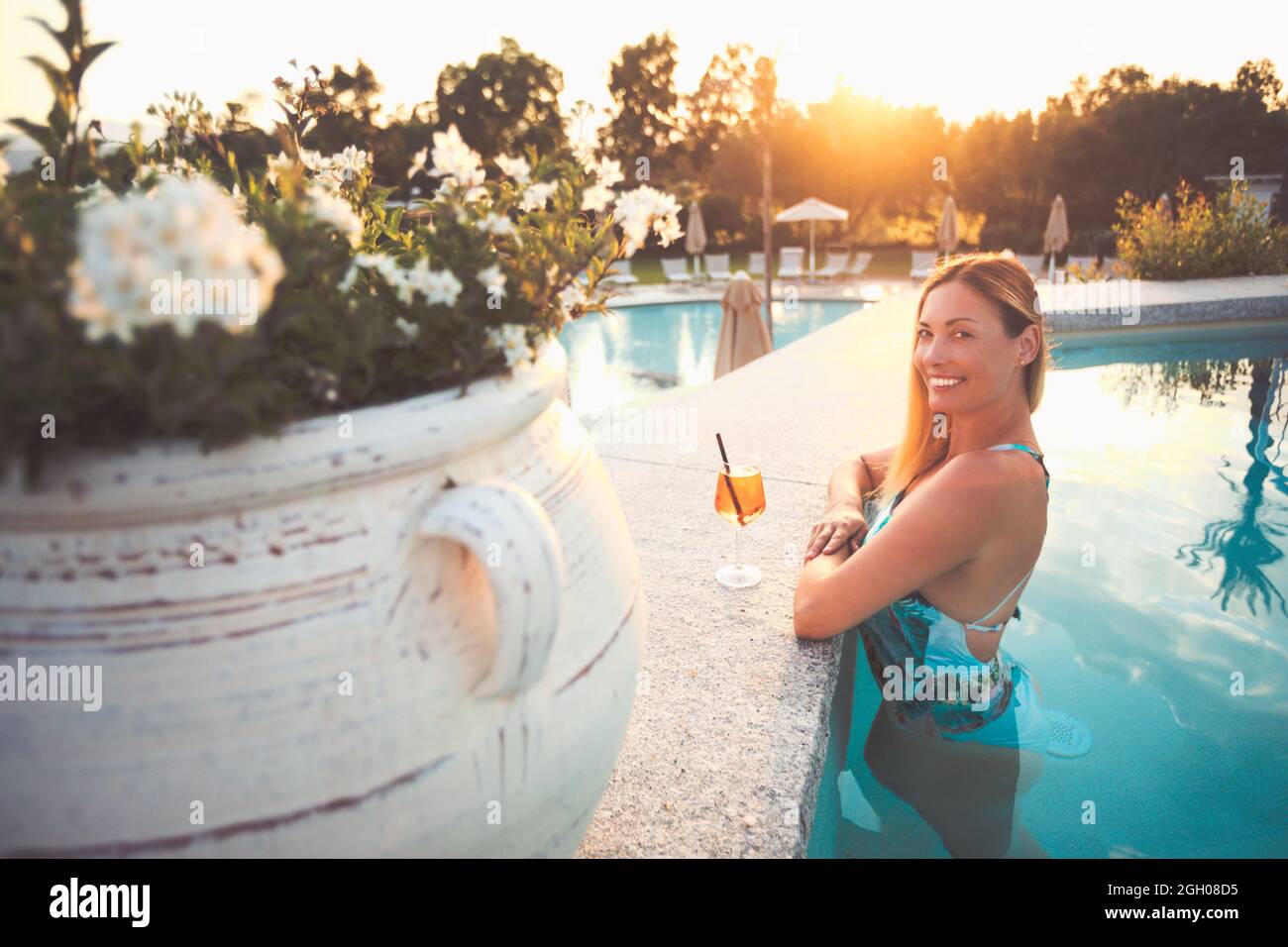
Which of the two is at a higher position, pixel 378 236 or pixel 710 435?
pixel 378 236

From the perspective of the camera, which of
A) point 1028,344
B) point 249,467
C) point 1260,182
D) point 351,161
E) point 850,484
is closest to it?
point 249,467

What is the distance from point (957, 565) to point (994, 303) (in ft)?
2.52

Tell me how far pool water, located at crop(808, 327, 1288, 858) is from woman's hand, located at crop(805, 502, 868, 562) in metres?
0.39

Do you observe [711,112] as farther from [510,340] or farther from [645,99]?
[510,340]

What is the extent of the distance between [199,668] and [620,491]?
281 centimetres

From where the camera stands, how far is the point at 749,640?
2.33m

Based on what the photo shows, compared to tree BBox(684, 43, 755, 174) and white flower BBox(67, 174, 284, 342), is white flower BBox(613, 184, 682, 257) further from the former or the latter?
tree BBox(684, 43, 755, 174)

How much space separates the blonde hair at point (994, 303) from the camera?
7.34 ft

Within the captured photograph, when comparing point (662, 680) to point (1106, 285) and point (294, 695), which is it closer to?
point (294, 695)

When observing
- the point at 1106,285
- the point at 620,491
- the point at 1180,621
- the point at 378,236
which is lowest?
the point at 1180,621

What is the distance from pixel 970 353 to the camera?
88.8 inches

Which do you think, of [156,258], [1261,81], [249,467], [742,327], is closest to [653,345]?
[742,327]

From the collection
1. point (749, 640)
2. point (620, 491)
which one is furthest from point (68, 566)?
point (620, 491)

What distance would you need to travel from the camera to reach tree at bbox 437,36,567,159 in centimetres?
3350
